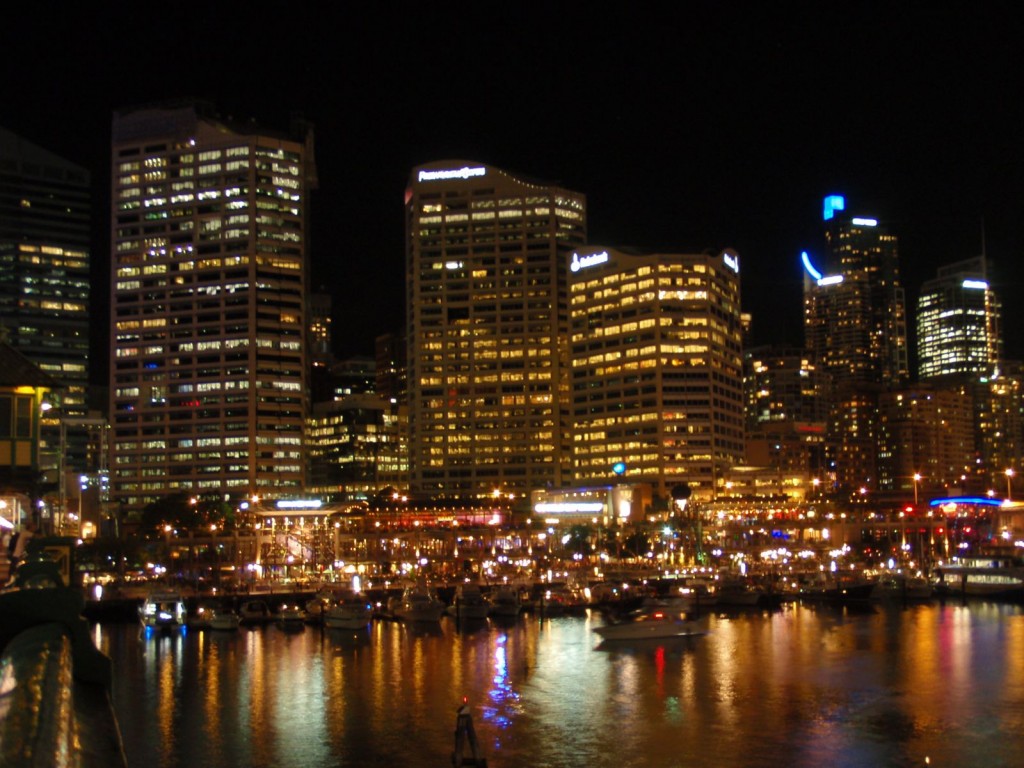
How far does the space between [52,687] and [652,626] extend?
78.5m

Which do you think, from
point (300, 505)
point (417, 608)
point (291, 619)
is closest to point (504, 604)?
point (417, 608)

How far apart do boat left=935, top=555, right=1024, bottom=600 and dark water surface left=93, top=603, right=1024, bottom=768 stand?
36.4 metres

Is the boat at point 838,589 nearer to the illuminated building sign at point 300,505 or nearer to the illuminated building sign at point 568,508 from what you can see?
the illuminated building sign at point 568,508

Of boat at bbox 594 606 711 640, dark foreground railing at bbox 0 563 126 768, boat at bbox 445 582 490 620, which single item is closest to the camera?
dark foreground railing at bbox 0 563 126 768

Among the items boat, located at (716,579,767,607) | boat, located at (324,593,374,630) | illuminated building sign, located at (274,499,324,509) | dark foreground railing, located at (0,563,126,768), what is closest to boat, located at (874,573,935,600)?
boat, located at (716,579,767,607)

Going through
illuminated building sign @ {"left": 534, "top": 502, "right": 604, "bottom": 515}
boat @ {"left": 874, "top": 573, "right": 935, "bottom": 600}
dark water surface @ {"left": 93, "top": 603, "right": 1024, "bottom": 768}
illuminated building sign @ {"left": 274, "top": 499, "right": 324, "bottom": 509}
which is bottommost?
boat @ {"left": 874, "top": 573, "right": 935, "bottom": 600}

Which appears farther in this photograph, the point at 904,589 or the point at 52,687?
the point at 904,589

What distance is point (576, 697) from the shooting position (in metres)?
55.7

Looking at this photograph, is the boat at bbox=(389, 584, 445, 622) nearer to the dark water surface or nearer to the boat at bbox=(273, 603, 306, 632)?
the dark water surface

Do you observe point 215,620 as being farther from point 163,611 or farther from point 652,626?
point 652,626

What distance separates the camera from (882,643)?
7800 centimetres

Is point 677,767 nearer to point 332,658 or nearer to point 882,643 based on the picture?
point 332,658

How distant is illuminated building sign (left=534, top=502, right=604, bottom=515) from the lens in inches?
7347

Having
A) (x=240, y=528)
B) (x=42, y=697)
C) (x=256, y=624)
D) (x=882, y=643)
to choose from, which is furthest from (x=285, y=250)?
(x=42, y=697)
